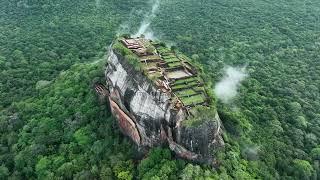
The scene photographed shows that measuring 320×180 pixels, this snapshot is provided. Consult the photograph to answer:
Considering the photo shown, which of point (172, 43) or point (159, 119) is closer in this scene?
point (159, 119)

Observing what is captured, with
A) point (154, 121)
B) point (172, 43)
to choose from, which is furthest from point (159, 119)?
point (172, 43)

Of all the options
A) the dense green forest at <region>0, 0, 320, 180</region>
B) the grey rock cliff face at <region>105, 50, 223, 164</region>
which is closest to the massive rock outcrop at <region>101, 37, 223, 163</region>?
the grey rock cliff face at <region>105, 50, 223, 164</region>

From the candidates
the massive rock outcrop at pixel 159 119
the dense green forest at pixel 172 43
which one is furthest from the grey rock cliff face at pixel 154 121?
the dense green forest at pixel 172 43

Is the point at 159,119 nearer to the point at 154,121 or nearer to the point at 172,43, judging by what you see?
the point at 154,121

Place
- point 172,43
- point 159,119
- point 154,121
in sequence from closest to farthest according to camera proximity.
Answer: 1. point 159,119
2. point 154,121
3. point 172,43

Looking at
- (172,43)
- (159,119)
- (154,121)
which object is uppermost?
(159,119)

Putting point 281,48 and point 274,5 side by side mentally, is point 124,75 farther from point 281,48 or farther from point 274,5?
point 274,5
